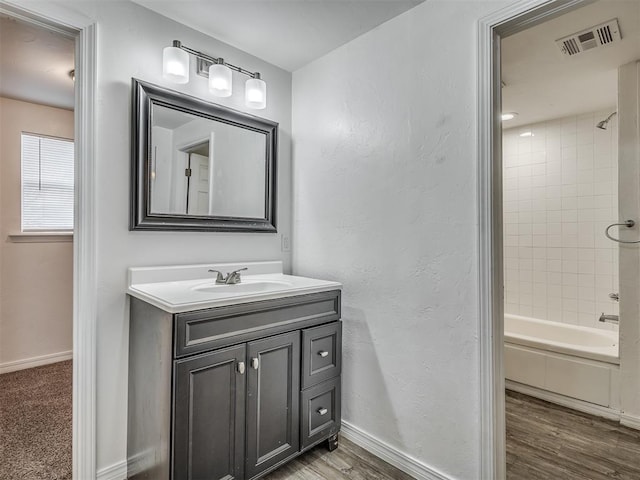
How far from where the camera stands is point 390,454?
1.74m

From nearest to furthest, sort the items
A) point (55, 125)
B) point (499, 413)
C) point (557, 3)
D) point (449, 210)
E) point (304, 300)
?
point (557, 3), point (499, 413), point (449, 210), point (304, 300), point (55, 125)

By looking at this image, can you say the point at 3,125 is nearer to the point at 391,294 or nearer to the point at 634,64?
the point at 391,294

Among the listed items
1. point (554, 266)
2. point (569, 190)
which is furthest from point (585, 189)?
point (554, 266)

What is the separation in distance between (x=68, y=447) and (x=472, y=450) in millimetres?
2061

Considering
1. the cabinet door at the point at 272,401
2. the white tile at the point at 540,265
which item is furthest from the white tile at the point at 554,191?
the cabinet door at the point at 272,401

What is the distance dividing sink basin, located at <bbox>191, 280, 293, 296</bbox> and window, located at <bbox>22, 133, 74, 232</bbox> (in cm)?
223

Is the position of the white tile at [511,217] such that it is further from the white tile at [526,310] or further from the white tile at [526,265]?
the white tile at [526,310]

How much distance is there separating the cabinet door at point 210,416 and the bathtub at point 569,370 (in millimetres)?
2196

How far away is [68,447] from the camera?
1.84m

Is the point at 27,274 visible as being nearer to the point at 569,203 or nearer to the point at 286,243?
the point at 286,243

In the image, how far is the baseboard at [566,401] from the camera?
2.20 meters

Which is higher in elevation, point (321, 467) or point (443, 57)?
point (443, 57)

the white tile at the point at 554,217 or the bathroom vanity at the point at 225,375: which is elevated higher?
the white tile at the point at 554,217

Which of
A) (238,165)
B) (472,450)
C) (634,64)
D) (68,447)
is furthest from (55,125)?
(634,64)
